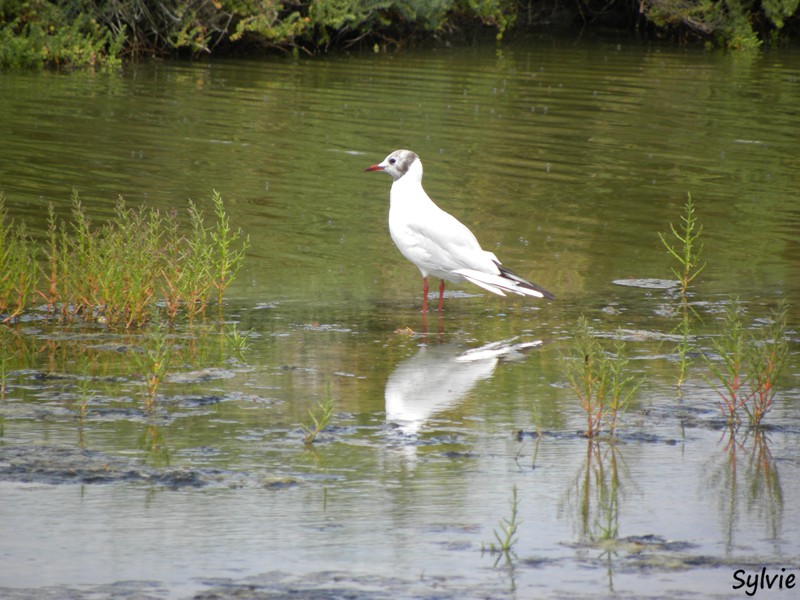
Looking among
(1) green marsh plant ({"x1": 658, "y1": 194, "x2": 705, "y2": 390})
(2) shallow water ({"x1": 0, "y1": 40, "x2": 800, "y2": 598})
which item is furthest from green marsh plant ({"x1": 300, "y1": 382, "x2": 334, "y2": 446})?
(1) green marsh plant ({"x1": 658, "y1": 194, "x2": 705, "y2": 390})

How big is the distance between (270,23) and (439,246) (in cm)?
1935

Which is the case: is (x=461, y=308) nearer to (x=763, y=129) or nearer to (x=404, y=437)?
(x=404, y=437)

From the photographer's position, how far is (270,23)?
28.0m

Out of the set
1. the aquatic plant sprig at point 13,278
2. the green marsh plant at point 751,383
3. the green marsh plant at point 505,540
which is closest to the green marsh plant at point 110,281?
the aquatic plant sprig at point 13,278

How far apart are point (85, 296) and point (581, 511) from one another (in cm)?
454

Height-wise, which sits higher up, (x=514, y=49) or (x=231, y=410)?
(x=514, y=49)

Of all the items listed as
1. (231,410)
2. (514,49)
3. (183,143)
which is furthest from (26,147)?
(514,49)

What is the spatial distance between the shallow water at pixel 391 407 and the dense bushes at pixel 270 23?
26.0 ft

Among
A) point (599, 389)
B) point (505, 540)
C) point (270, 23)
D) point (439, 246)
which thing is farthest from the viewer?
point (270, 23)

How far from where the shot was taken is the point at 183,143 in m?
18.0

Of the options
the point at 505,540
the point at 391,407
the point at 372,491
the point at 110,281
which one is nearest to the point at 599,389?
the point at 391,407

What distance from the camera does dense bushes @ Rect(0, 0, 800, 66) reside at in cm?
2536

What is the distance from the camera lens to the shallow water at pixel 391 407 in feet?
16.9

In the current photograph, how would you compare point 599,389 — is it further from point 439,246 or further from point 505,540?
point 439,246
